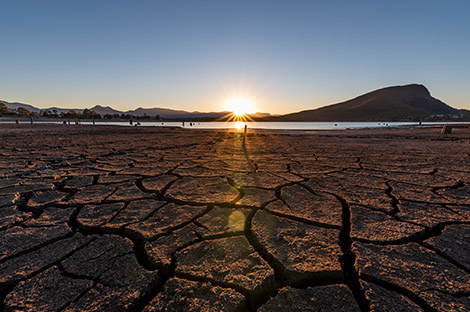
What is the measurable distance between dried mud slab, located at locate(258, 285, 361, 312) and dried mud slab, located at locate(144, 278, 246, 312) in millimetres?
122

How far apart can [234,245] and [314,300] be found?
0.49 metres

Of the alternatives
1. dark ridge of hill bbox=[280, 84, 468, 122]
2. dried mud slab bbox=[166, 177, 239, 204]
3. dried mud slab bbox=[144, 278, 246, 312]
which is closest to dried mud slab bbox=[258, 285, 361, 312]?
dried mud slab bbox=[144, 278, 246, 312]

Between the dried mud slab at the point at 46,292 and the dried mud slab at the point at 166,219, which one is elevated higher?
the dried mud slab at the point at 166,219

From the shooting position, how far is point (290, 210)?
5.39ft

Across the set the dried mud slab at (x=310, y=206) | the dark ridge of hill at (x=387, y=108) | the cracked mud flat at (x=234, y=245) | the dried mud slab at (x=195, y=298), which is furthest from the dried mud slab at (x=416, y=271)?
the dark ridge of hill at (x=387, y=108)

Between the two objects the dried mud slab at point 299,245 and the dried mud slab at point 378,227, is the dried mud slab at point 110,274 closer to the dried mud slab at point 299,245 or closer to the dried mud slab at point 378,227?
the dried mud slab at point 299,245

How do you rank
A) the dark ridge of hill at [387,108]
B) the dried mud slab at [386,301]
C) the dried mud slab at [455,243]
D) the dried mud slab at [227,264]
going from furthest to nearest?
the dark ridge of hill at [387,108] → the dried mud slab at [455,243] → the dried mud slab at [227,264] → the dried mud slab at [386,301]

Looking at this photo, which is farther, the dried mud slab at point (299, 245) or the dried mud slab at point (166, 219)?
the dried mud slab at point (166, 219)

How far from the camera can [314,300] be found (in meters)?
0.84

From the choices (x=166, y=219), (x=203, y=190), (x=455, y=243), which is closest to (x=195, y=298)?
(x=166, y=219)

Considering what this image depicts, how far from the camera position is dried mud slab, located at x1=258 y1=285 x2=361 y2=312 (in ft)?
2.64

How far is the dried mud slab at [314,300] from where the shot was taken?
2.64ft

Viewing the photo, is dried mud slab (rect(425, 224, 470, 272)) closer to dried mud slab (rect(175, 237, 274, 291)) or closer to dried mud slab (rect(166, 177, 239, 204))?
dried mud slab (rect(175, 237, 274, 291))

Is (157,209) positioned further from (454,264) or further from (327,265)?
(454,264)
